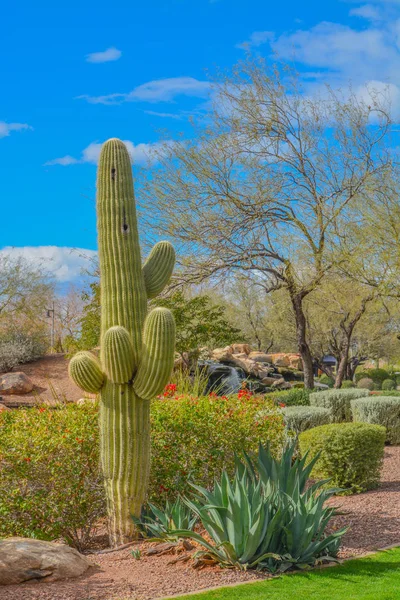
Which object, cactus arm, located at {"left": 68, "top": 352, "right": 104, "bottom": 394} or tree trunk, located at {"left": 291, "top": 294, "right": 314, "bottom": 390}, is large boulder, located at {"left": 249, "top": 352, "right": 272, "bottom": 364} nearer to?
tree trunk, located at {"left": 291, "top": 294, "right": 314, "bottom": 390}

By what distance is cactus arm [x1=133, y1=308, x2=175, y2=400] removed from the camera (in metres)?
6.59

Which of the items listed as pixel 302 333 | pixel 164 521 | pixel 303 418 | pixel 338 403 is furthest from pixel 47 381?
pixel 164 521

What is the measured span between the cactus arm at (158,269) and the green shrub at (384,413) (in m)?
7.13

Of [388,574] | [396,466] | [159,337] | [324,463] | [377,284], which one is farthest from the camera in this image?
[377,284]

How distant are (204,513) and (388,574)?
164cm

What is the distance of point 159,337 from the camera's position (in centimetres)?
658

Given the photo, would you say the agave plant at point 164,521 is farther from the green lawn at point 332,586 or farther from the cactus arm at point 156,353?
the cactus arm at point 156,353

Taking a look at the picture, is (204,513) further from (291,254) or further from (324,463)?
(291,254)

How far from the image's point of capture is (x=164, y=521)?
656 cm

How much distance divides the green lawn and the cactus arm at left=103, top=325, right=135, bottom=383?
2342 mm

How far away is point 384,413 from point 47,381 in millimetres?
14004

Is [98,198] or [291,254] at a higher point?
[291,254]

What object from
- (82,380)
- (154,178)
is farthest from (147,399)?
(154,178)

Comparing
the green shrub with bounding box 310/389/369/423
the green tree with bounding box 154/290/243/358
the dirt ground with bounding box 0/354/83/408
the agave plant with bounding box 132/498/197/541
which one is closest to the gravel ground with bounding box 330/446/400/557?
the agave plant with bounding box 132/498/197/541
